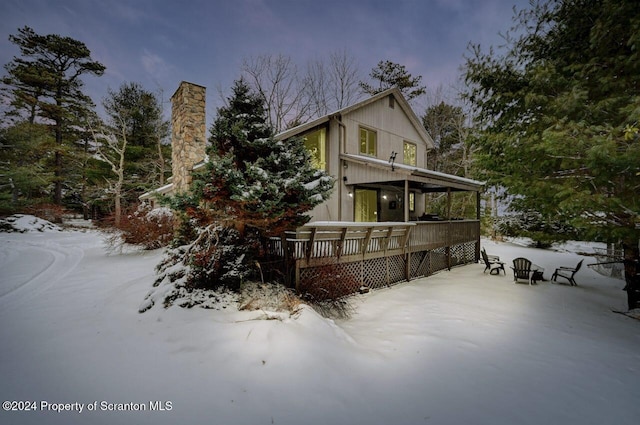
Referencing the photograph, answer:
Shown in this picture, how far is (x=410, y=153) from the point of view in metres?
15.3

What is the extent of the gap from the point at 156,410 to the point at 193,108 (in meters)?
7.27

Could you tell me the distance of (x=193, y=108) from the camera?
7.37m

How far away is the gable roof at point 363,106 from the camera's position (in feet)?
33.1

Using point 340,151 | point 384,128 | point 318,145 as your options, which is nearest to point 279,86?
point 384,128

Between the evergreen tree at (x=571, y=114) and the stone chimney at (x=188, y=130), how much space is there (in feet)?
25.4

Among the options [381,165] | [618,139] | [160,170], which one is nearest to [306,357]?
[618,139]

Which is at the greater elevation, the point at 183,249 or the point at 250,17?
the point at 250,17

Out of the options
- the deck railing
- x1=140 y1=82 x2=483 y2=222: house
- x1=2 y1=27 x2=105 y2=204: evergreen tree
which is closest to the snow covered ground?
the deck railing

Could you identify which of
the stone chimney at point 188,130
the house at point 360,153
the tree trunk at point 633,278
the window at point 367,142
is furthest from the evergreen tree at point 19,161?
the tree trunk at point 633,278

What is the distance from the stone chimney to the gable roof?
2352 mm

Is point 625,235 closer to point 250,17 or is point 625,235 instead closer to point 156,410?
point 156,410

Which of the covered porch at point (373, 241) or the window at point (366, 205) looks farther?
the window at point (366, 205)

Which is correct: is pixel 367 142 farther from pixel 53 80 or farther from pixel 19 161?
pixel 19 161

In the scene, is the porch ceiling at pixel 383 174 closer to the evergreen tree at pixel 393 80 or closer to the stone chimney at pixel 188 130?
the stone chimney at pixel 188 130
